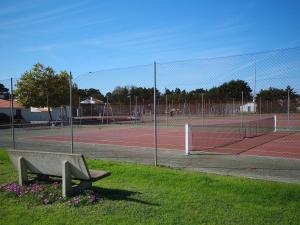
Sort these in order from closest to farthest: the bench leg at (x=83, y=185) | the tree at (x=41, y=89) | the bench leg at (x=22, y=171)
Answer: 1. the bench leg at (x=83, y=185)
2. the bench leg at (x=22, y=171)
3. the tree at (x=41, y=89)

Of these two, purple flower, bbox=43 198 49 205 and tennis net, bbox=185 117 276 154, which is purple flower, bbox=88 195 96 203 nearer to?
purple flower, bbox=43 198 49 205

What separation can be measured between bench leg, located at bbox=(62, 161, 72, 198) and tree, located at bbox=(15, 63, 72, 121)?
Answer: 35.1 meters

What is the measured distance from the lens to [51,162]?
6562 millimetres

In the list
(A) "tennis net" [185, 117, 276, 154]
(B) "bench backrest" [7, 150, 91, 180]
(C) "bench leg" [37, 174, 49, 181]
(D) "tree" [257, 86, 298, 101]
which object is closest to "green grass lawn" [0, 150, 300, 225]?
(B) "bench backrest" [7, 150, 91, 180]

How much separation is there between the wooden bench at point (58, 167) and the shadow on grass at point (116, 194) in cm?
29

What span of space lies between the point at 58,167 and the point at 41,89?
36917mm

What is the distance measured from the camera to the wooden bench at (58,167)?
622cm

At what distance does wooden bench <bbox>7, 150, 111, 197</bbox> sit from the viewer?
245 inches

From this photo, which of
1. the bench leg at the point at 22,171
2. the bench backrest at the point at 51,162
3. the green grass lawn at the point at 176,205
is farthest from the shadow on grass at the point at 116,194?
the bench leg at the point at 22,171

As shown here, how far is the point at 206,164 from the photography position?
402 inches

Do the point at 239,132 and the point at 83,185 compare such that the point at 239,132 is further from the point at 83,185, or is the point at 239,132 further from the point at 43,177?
the point at 83,185

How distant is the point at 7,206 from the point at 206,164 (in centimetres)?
569

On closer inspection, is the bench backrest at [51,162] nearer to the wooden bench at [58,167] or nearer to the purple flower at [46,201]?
the wooden bench at [58,167]

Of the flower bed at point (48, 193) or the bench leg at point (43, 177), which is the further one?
the bench leg at point (43, 177)
